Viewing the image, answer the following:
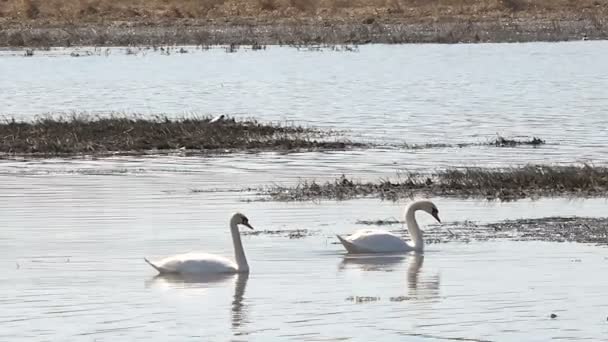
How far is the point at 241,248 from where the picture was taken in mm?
14359

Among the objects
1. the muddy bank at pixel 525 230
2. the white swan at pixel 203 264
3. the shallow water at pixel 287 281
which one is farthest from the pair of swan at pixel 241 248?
the muddy bank at pixel 525 230

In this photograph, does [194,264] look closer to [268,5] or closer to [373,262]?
[373,262]

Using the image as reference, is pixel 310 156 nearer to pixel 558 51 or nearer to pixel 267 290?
pixel 267 290

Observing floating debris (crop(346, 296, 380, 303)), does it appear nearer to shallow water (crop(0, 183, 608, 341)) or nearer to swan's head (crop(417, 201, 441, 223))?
shallow water (crop(0, 183, 608, 341))

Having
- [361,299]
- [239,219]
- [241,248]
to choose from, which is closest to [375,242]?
[239,219]

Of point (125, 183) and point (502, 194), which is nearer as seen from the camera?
point (502, 194)

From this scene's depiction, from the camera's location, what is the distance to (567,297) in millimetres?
12867

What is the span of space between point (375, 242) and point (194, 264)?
181 cm

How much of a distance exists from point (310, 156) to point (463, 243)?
9045 mm

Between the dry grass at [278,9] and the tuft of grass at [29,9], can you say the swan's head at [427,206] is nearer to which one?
the dry grass at [278,9]

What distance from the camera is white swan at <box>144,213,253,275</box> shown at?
46.9 feet

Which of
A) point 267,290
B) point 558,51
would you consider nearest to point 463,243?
point 267,290

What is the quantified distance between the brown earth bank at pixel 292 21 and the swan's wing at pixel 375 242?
42.8m

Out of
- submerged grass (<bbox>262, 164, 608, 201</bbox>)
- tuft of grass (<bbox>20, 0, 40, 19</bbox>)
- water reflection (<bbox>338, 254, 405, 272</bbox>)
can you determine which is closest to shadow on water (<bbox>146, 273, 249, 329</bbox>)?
water reflection (<bbox>338, 254, 405, 272</bbox>)
